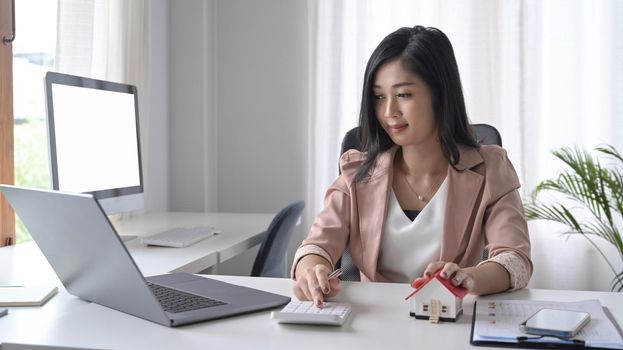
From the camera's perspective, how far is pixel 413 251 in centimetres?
177

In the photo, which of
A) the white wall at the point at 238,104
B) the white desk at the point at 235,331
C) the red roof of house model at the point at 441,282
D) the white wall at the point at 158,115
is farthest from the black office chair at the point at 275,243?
the white wall at the point at 238,104

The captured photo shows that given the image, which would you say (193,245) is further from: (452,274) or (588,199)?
(588,199)

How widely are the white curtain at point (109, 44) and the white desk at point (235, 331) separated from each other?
61.8 inches

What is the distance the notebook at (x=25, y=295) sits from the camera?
→ 54.1 inches

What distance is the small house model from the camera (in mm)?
1241

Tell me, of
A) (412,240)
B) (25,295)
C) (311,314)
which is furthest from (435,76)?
(25,295)

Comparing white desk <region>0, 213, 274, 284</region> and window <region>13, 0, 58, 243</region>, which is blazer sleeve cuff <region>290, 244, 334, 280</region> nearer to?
white desk <region>0, 213, 274, 284</region>

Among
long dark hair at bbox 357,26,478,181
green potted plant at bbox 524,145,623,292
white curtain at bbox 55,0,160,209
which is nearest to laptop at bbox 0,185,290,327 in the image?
long dark hair at bbox 357,26,478,181

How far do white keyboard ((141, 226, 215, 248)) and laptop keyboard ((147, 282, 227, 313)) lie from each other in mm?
805

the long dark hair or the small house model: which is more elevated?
the long dark hair

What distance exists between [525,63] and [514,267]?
7.05 feet

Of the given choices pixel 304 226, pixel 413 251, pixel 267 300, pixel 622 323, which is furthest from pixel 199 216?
pixel 622 323

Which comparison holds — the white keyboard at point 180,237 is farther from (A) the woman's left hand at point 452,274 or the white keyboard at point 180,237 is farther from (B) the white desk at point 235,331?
(A) the woman's left hand at point 452,274

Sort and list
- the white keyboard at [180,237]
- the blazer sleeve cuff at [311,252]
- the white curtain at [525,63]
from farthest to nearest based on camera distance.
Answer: the white curtain at [525,63] < the white keyboard at [180,237] < the blazer sleeve cuff at [311,252]
